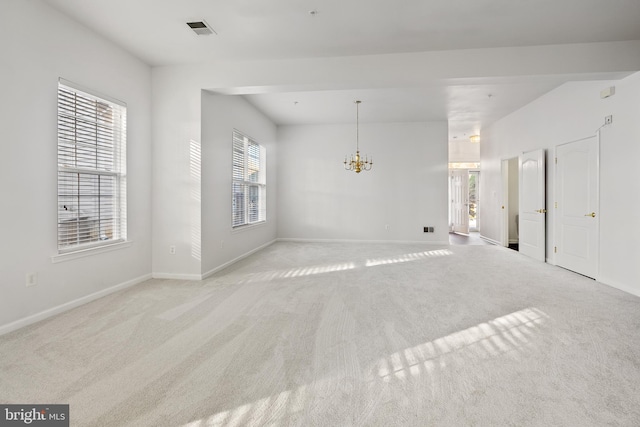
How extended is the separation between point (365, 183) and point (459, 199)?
5.04m

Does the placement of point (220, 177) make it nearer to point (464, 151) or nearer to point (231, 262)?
point (231, 262)

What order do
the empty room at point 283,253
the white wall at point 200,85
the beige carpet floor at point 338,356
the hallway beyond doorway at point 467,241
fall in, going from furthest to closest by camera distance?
the hallway beyond doorway at point 467,241, the white wall at point 200,85, the empty room at point 283,253, the beige carpet floor at point 338,356

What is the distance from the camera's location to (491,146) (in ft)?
25.4

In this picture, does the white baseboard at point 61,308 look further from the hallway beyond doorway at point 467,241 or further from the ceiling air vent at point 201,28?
the hallway beyond doorway at point 467,241

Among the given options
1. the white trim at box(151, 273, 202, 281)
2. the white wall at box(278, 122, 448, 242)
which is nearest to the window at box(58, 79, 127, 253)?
the white trim at box(151, 273, 202, 281)

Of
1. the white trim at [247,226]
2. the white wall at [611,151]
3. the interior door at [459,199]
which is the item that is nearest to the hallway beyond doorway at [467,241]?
the interior door at [459,199]

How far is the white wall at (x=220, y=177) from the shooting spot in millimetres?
4422

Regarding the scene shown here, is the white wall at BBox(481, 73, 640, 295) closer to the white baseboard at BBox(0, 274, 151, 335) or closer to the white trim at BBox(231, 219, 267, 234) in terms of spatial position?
the white trim at BBox(231, 219, 267, 234)

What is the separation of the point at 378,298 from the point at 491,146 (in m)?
6.31

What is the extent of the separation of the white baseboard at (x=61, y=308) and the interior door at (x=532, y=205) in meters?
6.84

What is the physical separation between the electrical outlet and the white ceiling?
8.68 feet

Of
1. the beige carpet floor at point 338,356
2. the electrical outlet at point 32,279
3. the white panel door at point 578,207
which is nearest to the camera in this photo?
the beige carpet floor at point 338,356

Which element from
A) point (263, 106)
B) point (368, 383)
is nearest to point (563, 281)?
point (368, 383)

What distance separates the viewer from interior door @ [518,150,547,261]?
550 centimetres
